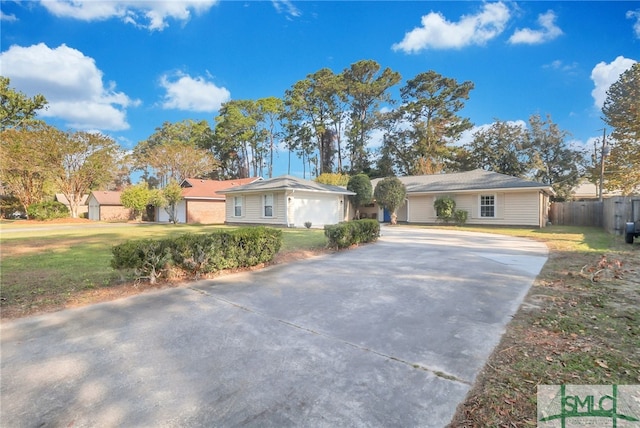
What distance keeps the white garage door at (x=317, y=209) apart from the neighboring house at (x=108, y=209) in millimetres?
24356

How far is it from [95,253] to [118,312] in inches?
252

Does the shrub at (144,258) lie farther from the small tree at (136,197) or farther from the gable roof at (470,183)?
the small tree at (136,197)

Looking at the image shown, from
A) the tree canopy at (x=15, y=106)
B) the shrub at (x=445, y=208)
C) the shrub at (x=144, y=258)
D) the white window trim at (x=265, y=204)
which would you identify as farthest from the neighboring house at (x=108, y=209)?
the shrub at (x=144, y=258)

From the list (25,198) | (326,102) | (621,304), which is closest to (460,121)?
(326,102)

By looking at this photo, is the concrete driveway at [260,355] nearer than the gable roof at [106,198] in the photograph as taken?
Yes

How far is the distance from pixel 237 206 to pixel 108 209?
2069 cm

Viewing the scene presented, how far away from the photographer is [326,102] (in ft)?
127

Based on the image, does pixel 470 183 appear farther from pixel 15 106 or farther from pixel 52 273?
pixel 15 106

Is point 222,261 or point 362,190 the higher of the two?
point 362,190

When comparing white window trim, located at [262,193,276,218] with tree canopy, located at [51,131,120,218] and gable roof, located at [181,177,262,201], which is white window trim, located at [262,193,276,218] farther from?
tree canopy, located at [51,131,120,218]

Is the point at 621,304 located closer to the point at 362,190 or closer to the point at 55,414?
the point at 55,414

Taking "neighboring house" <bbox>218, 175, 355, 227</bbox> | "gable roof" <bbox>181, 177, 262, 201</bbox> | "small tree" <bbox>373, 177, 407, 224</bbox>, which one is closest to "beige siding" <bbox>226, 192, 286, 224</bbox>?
"neighboring house" <bbox>218, 175, 355, 227</bbox>

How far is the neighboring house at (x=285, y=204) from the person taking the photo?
1880 cm

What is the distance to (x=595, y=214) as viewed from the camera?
19281mm
